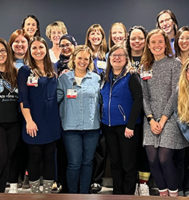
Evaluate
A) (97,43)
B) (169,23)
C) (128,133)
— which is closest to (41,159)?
(128,133)

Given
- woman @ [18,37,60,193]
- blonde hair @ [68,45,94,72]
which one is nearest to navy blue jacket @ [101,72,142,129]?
blonde hair @ [68,45,94,72]

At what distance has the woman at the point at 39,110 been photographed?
2789 millimetres

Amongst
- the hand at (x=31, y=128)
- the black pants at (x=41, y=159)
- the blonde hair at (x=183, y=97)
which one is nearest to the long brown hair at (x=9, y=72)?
the hand at (x=31, y=128)

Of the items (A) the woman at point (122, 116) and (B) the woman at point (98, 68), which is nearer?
(A) the woman at point (122, 116)

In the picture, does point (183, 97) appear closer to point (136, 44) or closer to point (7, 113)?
point (136, 44)

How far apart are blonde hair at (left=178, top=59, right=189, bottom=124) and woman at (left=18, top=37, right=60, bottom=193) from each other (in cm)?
109

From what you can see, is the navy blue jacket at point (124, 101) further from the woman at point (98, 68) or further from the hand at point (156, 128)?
the woman at point (98, 68)

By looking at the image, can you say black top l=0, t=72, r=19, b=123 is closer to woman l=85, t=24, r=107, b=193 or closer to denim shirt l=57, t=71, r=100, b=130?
denim shirt l=57, t=71, r=100, b=130

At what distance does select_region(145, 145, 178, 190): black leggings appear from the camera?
8.87 feet

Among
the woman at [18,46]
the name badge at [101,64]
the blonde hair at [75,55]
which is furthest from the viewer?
the name badge at [101,64]

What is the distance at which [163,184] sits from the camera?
2779 mm

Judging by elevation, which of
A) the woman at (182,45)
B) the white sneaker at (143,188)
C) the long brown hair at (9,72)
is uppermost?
the woman at (182,45)

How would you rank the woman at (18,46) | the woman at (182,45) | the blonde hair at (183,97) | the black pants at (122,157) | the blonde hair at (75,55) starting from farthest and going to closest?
the woman at (18,46) → the woman at (182,45) → the blonde hair at (75,55) → the black pants at (122,157) → the blonde hair at (183,97)

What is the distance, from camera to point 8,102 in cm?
281
